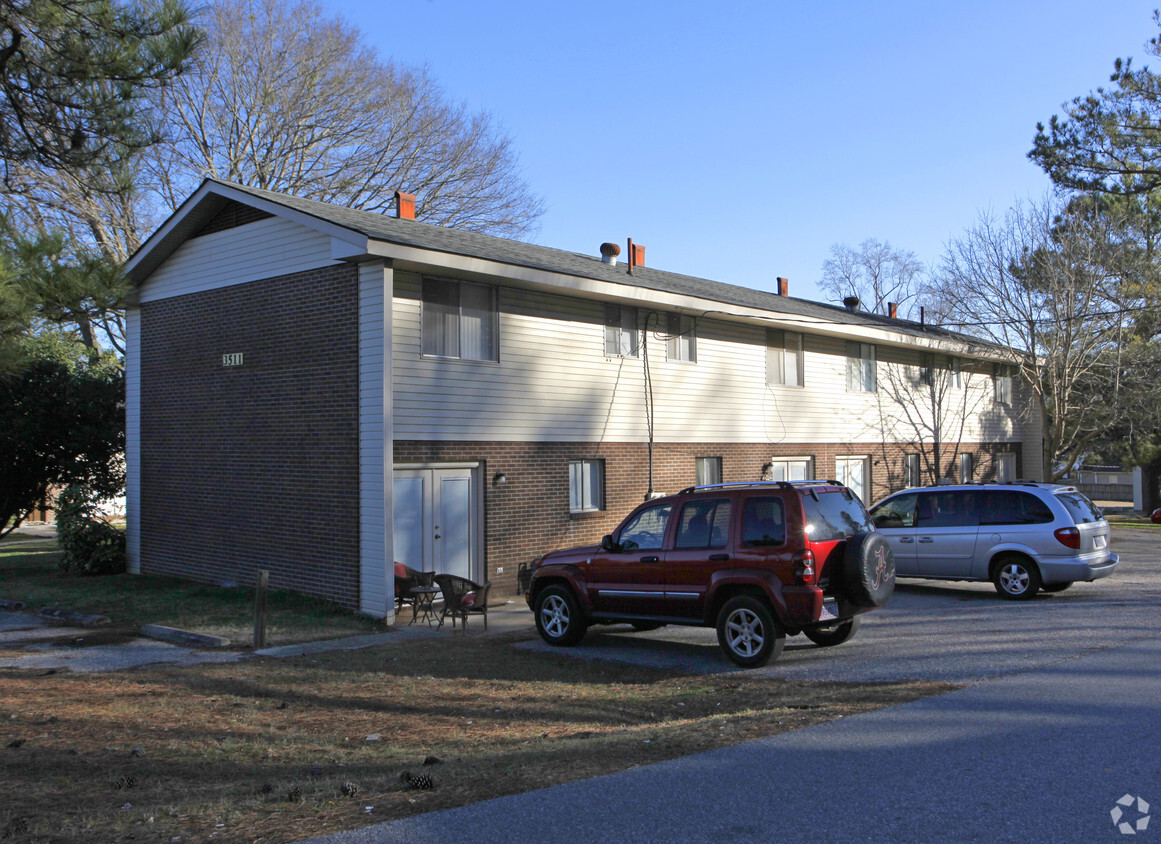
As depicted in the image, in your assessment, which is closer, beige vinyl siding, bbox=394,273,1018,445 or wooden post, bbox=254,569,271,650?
wooden post, bbox=254,569,271,650

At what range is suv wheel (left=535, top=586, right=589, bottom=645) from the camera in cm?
1157

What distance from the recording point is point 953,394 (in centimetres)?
2800

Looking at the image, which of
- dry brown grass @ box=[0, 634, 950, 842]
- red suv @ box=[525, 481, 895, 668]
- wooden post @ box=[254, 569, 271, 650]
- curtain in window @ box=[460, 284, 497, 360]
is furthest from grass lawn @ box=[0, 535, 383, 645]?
curtain in window @ box=[460, 284, 497, 360]

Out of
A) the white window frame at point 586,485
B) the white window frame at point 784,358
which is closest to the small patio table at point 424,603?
the white window frame at point 586,485

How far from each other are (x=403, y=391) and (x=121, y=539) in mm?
8304

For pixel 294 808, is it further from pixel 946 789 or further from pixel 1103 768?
pixel 1103 768

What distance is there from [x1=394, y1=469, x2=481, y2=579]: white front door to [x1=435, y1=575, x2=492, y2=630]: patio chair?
1636 millimetres

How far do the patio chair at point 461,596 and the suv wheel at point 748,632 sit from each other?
3738 millimetres

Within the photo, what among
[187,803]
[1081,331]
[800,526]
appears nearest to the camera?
[187,803]

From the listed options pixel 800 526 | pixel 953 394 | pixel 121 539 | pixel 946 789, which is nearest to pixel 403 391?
pixel 800 526

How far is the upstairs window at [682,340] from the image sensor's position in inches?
754

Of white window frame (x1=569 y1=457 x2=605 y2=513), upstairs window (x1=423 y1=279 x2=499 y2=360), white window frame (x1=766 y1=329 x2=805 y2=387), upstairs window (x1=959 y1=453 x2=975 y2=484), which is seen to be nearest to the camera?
upstairs window (x1=423 y1=279 x2=499 y2=360)

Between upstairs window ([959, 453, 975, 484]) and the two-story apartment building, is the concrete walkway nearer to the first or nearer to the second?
the two-story apartment building

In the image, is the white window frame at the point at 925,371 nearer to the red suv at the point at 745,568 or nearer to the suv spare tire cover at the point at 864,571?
the red suv at the point at 745,568
